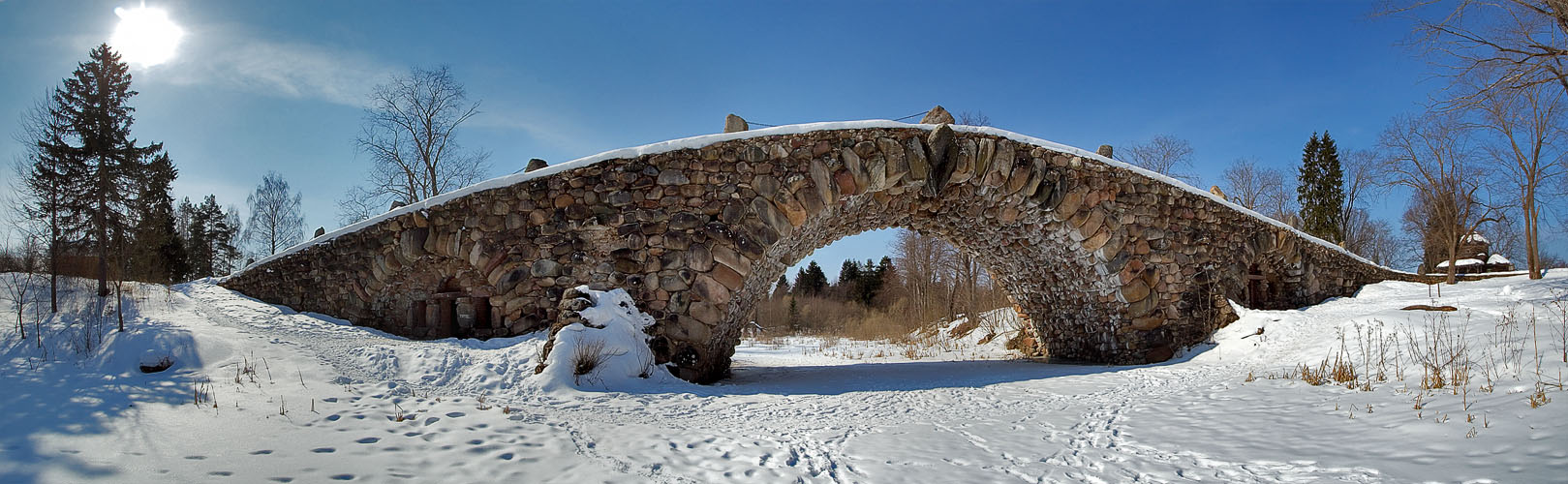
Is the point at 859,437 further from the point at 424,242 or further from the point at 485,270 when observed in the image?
the point at 424,242


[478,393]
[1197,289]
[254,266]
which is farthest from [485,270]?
[1197,289]

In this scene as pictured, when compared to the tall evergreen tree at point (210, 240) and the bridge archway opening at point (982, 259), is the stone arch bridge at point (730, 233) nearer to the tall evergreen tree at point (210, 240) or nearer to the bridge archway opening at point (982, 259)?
the bridge archway opening at point (982, 259)

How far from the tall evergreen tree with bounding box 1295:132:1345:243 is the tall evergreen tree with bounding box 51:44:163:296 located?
34603 mm

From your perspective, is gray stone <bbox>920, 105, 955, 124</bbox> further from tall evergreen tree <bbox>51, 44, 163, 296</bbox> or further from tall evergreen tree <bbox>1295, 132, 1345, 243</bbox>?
tall evergreen tree <bbox>1295, 132, 1345, 243</bbox>

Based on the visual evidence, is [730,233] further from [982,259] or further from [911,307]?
[911,307]

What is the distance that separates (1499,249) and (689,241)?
49.0m

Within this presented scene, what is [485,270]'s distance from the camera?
7.27m

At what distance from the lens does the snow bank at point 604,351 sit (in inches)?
215

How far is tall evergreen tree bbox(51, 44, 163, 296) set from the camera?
30.6 ft

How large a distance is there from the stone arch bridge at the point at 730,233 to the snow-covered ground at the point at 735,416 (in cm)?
86

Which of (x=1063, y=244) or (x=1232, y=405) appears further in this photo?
(x=1063, y=244)

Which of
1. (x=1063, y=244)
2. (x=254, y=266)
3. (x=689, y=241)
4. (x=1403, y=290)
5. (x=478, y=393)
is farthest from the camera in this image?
(x=1403, y=290)

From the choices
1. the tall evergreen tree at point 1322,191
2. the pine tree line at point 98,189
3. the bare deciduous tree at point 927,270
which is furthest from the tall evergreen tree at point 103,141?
the tall evergreen tree at point 1322,191

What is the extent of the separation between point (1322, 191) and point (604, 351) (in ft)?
105
